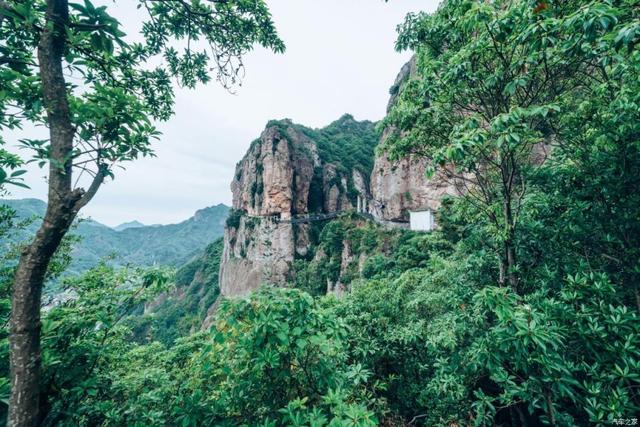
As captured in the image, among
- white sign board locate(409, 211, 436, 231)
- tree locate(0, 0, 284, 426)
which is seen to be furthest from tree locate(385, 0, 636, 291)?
white sign board locate(409, 211, 436, 231)

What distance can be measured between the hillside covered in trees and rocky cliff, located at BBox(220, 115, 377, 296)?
27.8m

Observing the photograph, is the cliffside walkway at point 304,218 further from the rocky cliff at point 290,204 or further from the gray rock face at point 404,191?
the gray rock face at point 404,191

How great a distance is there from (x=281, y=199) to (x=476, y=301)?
101 feet

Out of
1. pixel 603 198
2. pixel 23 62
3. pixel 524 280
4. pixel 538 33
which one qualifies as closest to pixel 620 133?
pixel 603 198

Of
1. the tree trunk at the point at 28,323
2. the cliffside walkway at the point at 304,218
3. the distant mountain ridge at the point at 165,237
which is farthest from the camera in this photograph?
the distant mountain ridge at the point at 165,237

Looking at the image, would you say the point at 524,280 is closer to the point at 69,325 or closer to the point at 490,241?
the point at 490,241

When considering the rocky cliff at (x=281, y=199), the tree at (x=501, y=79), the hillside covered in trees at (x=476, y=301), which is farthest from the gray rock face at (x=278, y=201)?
the tree at (x=501, y=79)

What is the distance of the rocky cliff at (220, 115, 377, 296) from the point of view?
106 feet

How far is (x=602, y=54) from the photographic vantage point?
2168 mm

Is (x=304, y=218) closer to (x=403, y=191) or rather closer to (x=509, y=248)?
(x=403, y=191)

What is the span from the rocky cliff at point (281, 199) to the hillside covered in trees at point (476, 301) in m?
27.8

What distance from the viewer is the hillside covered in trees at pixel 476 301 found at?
81.3 inches

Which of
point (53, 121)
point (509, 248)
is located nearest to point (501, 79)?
point (509, 248)

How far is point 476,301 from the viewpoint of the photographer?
247cm
